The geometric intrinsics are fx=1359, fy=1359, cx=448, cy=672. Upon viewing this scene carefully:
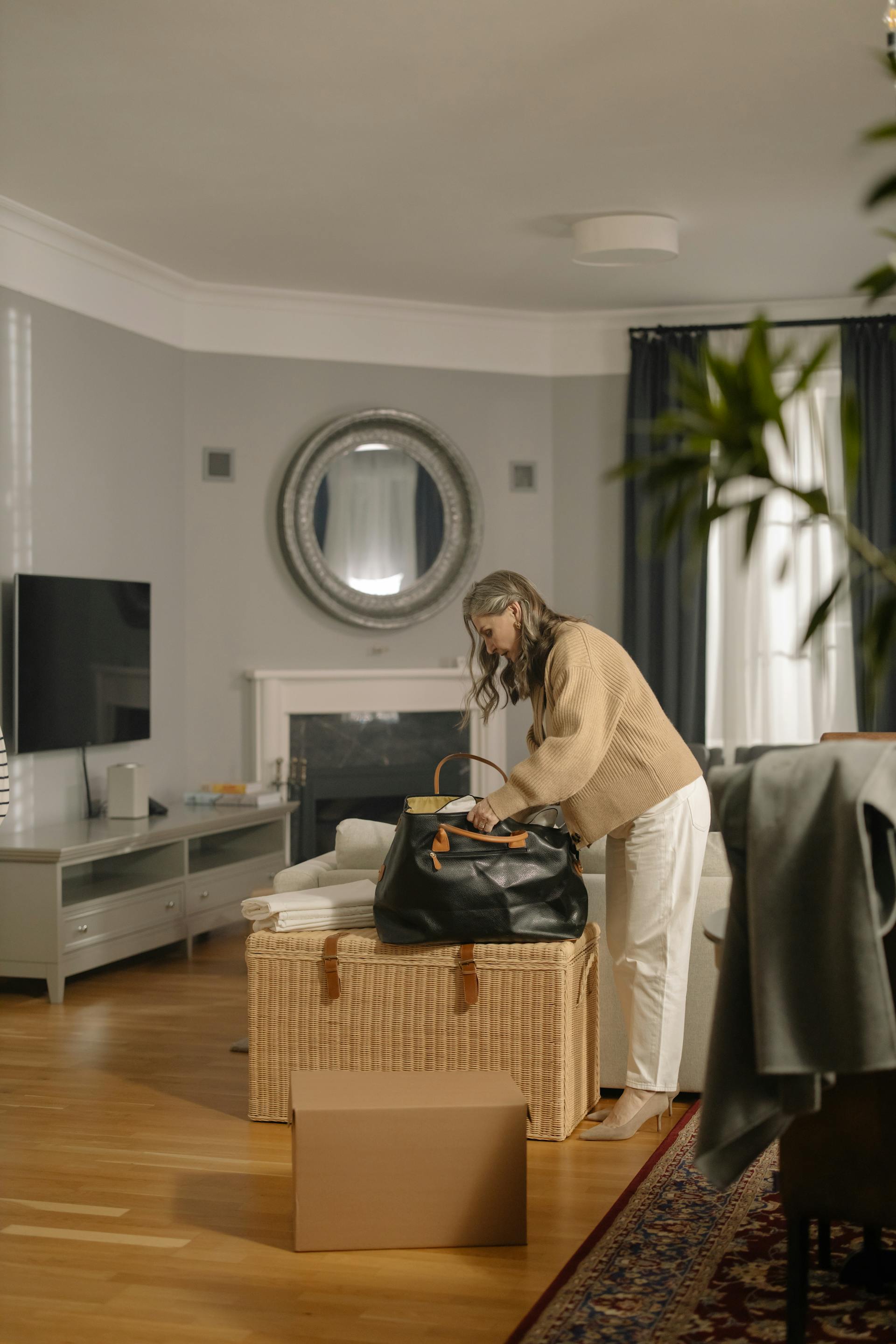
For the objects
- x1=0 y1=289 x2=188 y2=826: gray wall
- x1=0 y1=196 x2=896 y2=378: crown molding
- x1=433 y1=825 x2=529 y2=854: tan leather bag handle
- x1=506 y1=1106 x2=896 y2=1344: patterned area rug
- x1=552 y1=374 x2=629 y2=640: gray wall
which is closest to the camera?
x1=506 y1=1106 x2=896 y2=1344: patterned area rug

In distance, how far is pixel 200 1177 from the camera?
9.62 ft

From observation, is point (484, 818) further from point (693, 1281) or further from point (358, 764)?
point (358, 764)

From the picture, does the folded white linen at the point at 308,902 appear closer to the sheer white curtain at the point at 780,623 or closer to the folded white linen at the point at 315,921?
the folded white linen at the point at 315,921

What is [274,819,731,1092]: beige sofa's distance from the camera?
3396mm

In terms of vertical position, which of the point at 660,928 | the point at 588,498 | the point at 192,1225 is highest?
the point at 588,498

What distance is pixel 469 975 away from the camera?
3.12m

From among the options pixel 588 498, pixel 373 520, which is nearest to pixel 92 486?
pixel 373 520

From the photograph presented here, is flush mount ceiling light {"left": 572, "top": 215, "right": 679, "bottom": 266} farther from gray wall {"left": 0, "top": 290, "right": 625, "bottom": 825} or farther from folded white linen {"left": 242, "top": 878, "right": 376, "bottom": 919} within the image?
folded white linen {"left": 242, "top": 878, "right": 376, "bottom": 919}

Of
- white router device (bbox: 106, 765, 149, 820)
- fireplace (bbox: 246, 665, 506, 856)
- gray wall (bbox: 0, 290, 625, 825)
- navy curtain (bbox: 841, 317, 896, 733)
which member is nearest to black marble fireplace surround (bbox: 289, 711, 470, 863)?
fireplace (bbox: 246, 665, 506, 856)

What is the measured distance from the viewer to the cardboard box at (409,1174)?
8.21ft

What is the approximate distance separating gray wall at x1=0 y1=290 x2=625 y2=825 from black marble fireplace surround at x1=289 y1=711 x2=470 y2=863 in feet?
0.88

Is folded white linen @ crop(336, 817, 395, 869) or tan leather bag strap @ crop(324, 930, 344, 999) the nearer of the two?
tan leather bag strap @ crop(324, 930, 344, 999)

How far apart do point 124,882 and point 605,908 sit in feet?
8.17

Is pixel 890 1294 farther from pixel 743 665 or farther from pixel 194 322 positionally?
pixel 194 322
